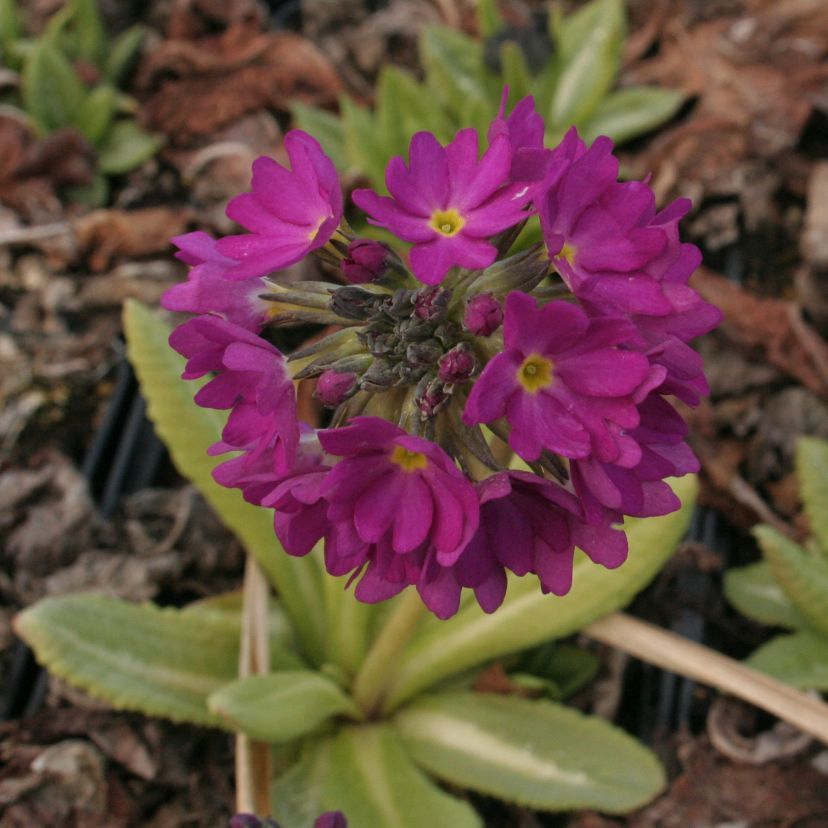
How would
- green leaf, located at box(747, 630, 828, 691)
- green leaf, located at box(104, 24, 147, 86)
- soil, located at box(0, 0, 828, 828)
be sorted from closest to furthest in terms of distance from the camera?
green leaf, located at box(747, 630, 828, 691) → soil, located at box(0, 0, 828, 828) → green leaf, located at box(104, 24, 147, 86)

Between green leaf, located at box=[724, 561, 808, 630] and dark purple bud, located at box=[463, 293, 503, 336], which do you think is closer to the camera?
dark purple bud, located at box=[463, 293, 503, 336]

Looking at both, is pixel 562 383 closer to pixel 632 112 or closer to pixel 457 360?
pixel 457 360

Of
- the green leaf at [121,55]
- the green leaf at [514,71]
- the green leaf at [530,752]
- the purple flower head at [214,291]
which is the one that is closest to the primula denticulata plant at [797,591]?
the green leaf at [530,752]

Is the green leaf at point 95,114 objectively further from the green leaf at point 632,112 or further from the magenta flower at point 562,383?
the magenta flower at point 562,383

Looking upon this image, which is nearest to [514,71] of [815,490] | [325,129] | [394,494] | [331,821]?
[325,129]

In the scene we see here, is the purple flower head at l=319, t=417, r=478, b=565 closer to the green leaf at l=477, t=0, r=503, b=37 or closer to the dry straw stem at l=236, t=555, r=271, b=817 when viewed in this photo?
the dry straw stem at l=236, t=555, r=271, b=817

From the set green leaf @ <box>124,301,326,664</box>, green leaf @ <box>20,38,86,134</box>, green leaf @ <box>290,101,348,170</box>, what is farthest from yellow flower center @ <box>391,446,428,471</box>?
green leaf @ <box>20,38,86,134</box>

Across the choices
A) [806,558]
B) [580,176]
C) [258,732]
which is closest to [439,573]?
[580,176]
